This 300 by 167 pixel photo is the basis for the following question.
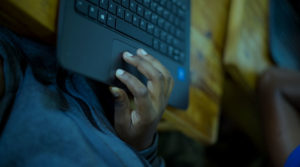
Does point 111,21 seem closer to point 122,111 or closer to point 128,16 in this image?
point 128,16

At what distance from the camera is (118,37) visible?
1.47 ft

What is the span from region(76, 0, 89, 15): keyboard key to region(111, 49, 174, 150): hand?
0.10m

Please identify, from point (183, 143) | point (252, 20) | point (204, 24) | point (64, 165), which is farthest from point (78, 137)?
point (183, 143)

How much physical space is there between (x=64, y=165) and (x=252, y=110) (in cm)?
98

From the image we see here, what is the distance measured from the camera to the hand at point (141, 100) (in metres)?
0.43

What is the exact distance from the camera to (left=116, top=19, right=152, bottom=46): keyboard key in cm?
45

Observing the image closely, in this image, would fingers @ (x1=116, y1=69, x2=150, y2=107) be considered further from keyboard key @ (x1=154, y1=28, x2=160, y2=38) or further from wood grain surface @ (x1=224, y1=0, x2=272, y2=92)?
wood grain surface @ (x1=224, y1=0, x2=272, y2=92)

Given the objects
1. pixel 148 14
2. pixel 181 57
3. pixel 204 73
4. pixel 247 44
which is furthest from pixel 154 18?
pixel 247 44

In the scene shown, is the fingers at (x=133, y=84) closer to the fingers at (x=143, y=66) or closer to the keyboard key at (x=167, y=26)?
the fingers at (x=143, y=66)

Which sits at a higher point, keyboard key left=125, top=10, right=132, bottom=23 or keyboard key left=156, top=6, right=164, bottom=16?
keyboard key left=125, top=10, right=132, bottom=23

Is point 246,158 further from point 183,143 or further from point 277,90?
point 277,90

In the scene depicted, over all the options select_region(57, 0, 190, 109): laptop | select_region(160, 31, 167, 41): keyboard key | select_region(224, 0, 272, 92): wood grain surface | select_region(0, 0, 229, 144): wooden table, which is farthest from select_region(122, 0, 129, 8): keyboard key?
select_region(224, 0, 272, 92): wood grain surface

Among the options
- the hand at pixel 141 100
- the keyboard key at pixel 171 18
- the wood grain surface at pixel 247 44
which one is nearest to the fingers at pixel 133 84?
the hand at pixel 141 100

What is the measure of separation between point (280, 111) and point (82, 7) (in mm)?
615
